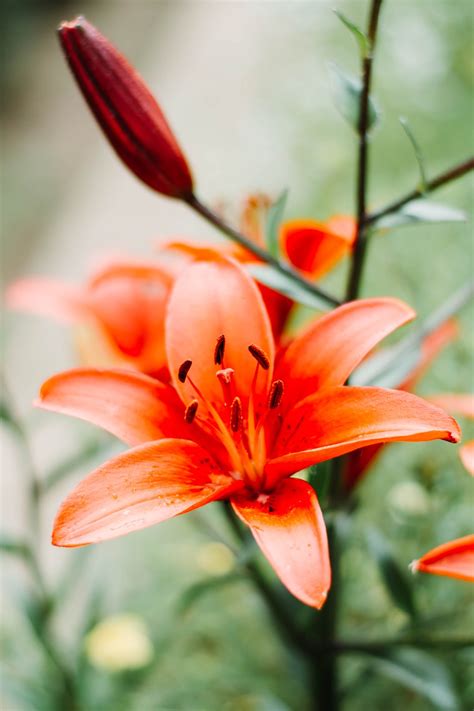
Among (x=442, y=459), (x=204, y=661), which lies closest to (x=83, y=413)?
(x=442, y=459)

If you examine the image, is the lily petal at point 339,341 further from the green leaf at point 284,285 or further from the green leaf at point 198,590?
the green leaf at point 198,590

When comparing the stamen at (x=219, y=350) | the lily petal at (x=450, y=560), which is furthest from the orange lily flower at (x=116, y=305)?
the lily petal at (x=450, y=560)

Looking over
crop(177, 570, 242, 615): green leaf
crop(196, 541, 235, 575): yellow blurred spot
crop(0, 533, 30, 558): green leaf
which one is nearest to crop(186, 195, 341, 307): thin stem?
crop(177, 570, 242, 615): green leaf

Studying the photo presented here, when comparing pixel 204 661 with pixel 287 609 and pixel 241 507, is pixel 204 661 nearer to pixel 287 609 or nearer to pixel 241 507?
pixel 287 609

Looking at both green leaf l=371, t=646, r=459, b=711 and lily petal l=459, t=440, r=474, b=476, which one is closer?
lily petal l=459, t=440, r=474, b=476

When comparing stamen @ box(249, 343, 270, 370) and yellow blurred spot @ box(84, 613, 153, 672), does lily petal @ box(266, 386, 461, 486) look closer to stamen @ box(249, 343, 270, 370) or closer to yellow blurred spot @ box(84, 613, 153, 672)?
stamen @ box(249, 343, 270, 370)
